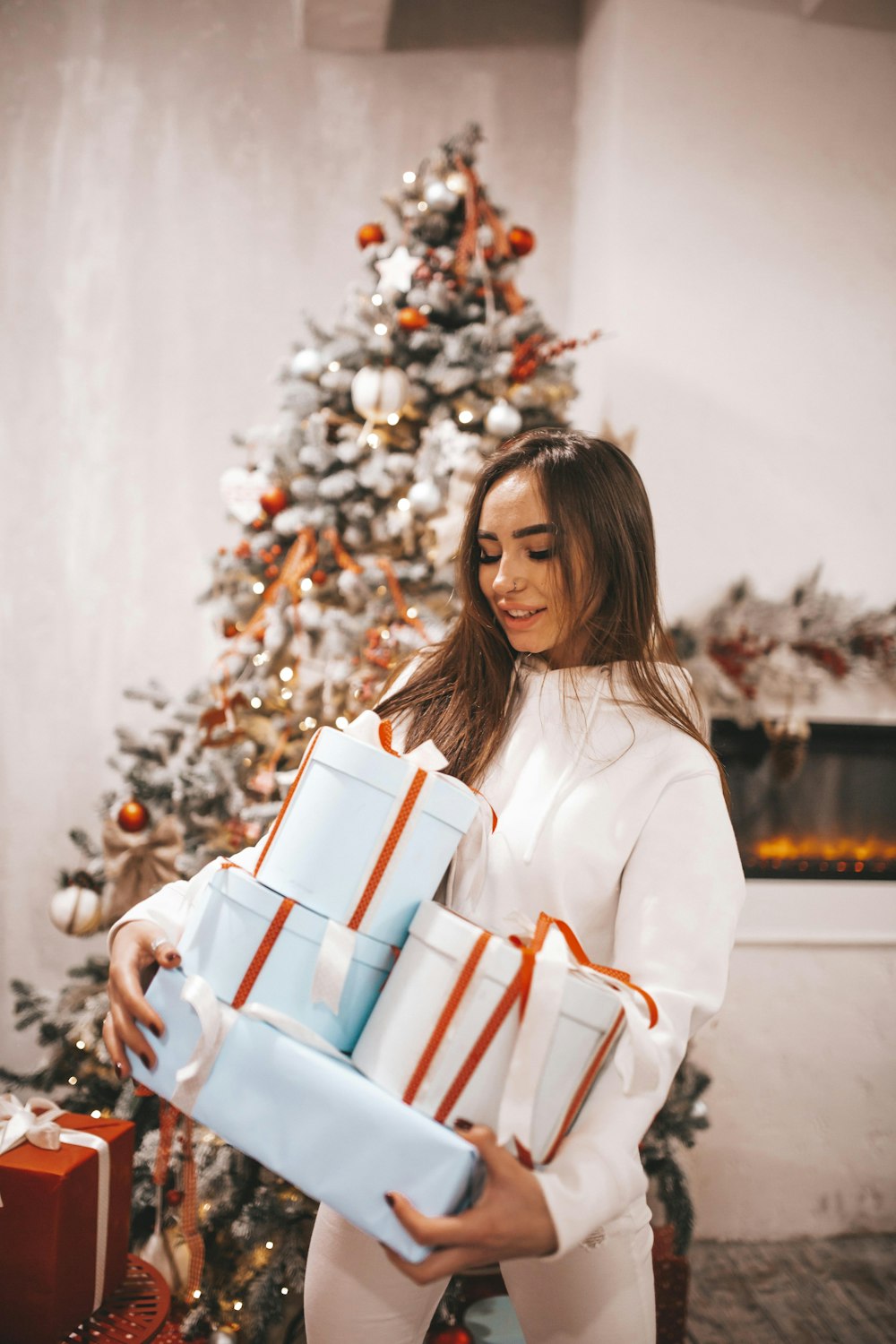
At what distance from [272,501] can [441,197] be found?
853 millimetres

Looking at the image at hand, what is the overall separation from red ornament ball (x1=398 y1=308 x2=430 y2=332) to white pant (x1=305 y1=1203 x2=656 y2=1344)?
1858mm

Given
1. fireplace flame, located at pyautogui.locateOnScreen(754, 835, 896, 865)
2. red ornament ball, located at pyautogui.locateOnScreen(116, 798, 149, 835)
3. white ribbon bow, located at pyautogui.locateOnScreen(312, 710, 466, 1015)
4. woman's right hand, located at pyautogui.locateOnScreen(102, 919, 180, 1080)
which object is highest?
white ribbon bow, located at pyautogui.locateOnScreen(312, 710, 466, 1015)

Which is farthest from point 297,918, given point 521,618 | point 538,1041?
point 521,618

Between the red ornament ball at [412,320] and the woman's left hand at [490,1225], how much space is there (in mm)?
1860

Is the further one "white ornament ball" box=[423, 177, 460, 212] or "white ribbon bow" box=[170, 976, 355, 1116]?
"white ornament ball" box=[423, 177, 460, 212]

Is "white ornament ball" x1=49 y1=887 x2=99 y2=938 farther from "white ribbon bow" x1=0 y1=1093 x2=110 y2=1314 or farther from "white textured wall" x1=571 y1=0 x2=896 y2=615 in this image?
"white textured wall" x1=571 y1=0 x2=896 y2=615

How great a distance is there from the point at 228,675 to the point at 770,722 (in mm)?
1520

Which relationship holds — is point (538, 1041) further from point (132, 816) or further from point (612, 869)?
point (132, 816)

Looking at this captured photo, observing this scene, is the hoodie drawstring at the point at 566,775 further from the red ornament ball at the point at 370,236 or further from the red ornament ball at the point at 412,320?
the red ornament ball at the point at 370,236

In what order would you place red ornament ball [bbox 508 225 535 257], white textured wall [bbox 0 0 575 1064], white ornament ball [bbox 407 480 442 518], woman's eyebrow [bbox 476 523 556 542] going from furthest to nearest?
white textured wall [bbox 0 0 575 1064], red ornament ball [bbox 508 225 535 257], white ornament ball [bbox 407 480 442 518], woman's eyebrow [bbox 476 523 556 542]

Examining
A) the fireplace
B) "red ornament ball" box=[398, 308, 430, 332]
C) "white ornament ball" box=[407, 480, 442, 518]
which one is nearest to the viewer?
"white ornament ball" box=[407, 480, 442, 518]

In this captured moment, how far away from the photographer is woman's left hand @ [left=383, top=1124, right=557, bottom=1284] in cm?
83

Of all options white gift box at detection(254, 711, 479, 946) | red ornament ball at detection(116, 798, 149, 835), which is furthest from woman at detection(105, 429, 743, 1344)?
red ornament ball at detection(116, 798, 149, 835)

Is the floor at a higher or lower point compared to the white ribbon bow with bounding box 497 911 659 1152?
lower
